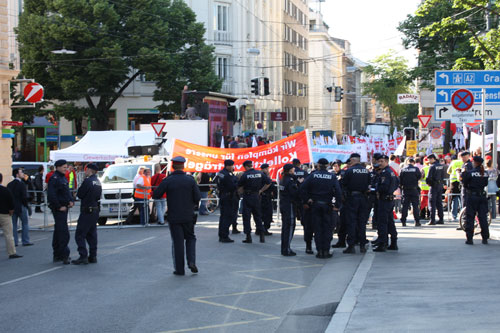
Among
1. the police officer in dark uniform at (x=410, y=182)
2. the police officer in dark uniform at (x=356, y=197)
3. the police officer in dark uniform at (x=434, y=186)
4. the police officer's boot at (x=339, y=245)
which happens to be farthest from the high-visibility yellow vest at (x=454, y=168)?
the police officer in dark uniform at (x=356, y=197)

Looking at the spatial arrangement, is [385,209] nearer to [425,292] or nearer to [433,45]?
[425,292]

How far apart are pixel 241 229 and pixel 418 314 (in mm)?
11169

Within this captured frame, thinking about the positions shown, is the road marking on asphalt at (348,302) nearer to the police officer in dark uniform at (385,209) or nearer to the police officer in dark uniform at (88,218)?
the police officer in dark uniform at (385,209)

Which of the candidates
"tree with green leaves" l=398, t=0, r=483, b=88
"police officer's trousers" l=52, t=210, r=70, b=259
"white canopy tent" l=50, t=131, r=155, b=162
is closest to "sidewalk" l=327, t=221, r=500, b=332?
"police officer's trousers" l=52, t=210, r=70, b=259

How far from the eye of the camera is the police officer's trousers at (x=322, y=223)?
12.9 m

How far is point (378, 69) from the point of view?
278 feet

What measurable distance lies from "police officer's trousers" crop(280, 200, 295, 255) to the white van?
7.56 m

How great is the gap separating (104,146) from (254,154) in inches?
457

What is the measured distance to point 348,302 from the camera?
8438 millimetres

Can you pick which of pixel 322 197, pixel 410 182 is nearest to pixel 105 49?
pixel 410 182

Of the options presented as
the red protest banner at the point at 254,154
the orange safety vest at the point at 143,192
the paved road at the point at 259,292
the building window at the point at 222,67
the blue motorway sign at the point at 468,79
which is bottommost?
the paved road at the point at 259,292

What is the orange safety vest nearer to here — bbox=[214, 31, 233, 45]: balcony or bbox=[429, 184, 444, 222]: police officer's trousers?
bbox=[429, 184, 444, 222]: police officer's trousers

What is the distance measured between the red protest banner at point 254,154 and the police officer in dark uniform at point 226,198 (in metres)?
3.59

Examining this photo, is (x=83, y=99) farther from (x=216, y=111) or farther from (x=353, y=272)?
(x=353, y=272)
